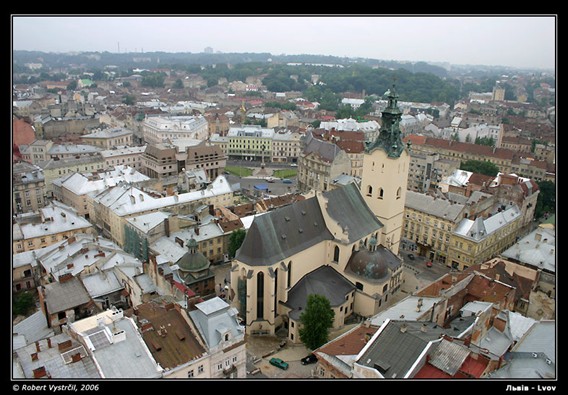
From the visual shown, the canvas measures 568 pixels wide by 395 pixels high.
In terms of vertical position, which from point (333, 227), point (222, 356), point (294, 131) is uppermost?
point (294, 131)

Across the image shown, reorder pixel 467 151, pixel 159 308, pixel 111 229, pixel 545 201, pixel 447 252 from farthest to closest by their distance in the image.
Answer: pixel 467 151
pixel 545 201
pixel 111 229
pixel 447 252
pixel 159 308

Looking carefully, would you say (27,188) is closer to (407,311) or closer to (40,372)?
(40,372)

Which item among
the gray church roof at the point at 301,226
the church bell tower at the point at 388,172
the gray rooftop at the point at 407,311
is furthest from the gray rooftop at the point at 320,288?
the church bell tower at the point at 388,172

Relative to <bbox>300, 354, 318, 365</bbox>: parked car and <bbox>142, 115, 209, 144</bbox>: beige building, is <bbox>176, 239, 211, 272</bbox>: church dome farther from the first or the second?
<bbox>142, 115, 209, 144</bbox>: beige building

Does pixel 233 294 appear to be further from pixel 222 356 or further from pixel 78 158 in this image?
pixel 78 158

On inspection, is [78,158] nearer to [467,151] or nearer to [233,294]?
[233,294]

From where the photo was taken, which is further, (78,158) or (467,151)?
(467,151)

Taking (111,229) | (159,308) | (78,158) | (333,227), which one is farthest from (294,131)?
(159,308)

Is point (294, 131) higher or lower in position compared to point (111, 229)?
higher

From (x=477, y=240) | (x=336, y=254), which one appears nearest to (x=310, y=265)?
(x=336, y=254)

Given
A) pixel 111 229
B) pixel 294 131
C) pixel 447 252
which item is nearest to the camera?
pixel 447 252
